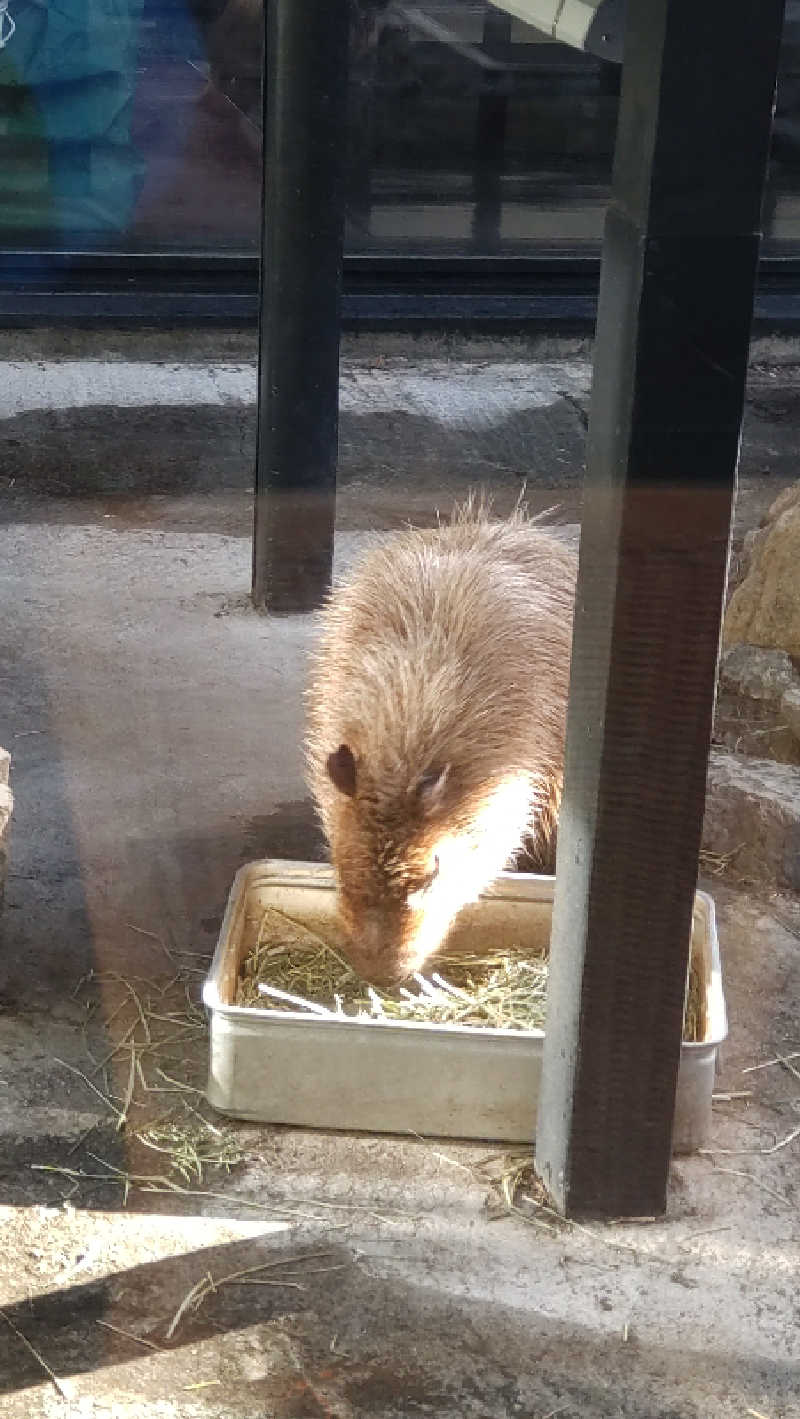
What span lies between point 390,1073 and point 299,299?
3243 mm

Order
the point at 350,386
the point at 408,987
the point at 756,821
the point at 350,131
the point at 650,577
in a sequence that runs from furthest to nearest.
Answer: the point at 350,386, the point at 350,131, the point at 756,821, the point at 408,987, the point at 650,577

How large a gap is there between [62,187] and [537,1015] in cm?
610

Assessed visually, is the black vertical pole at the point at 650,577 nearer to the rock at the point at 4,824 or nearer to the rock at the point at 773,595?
the rock at the point at 4,824

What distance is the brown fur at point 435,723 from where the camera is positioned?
370cm

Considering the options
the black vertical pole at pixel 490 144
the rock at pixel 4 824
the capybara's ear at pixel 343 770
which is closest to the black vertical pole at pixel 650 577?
the capybara's ear at pixel 343 770

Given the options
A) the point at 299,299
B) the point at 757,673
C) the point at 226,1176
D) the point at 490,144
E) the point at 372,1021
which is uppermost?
the point at 490,144

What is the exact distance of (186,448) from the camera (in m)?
7.98

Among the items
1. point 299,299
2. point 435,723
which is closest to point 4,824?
point 435,723

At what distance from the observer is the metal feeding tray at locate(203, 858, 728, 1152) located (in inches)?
143

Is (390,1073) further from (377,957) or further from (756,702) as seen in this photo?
(756,702)

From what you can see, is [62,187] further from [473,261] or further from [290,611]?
[290,611]

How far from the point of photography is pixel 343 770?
3680 millimetres

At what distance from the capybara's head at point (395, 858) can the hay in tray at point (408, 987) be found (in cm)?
15

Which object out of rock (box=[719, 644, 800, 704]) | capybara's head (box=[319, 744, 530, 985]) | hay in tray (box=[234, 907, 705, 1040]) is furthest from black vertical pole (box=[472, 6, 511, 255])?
capybara's head (box=[319, 744, 530, 985])
